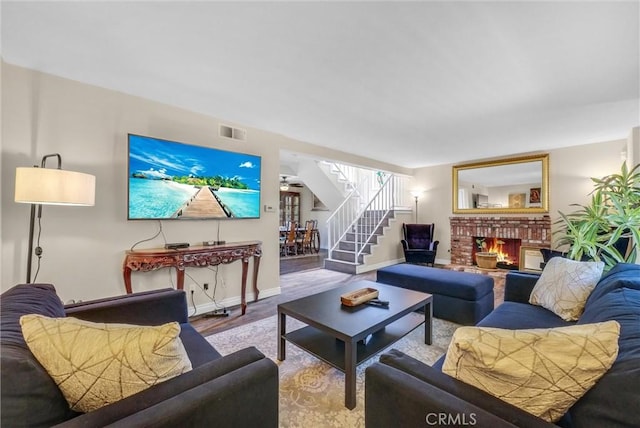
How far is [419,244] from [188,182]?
192 inches

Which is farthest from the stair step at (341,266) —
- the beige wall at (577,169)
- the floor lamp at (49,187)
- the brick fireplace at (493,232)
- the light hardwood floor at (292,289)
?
the floor lamp at (49,187)

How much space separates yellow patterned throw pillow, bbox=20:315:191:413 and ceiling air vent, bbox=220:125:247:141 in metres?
2.81

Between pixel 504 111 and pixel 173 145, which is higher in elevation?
pixel 504 111

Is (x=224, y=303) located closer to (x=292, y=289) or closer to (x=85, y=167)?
(x=292, y=289)

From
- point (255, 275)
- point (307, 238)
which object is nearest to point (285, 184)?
point (307, 238)

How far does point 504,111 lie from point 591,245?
1.62 meters

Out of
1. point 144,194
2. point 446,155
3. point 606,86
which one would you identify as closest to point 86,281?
point 144,194

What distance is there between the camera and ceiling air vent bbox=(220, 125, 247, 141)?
131 inches

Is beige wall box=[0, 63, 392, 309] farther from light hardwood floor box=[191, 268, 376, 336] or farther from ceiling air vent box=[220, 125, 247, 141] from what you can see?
light hardwood floor box=[191, 268, 376, 336]

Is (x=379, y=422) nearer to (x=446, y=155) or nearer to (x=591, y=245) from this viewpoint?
(x=591, y=245)

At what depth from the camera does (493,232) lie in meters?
5.47

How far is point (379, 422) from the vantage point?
966 mm

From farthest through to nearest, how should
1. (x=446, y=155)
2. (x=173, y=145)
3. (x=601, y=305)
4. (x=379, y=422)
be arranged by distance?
(x=446, y=155), (x=173, y=145), (x=601, y=305), (x=379, y=422)

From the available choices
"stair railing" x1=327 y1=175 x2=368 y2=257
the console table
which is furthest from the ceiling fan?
the console table
